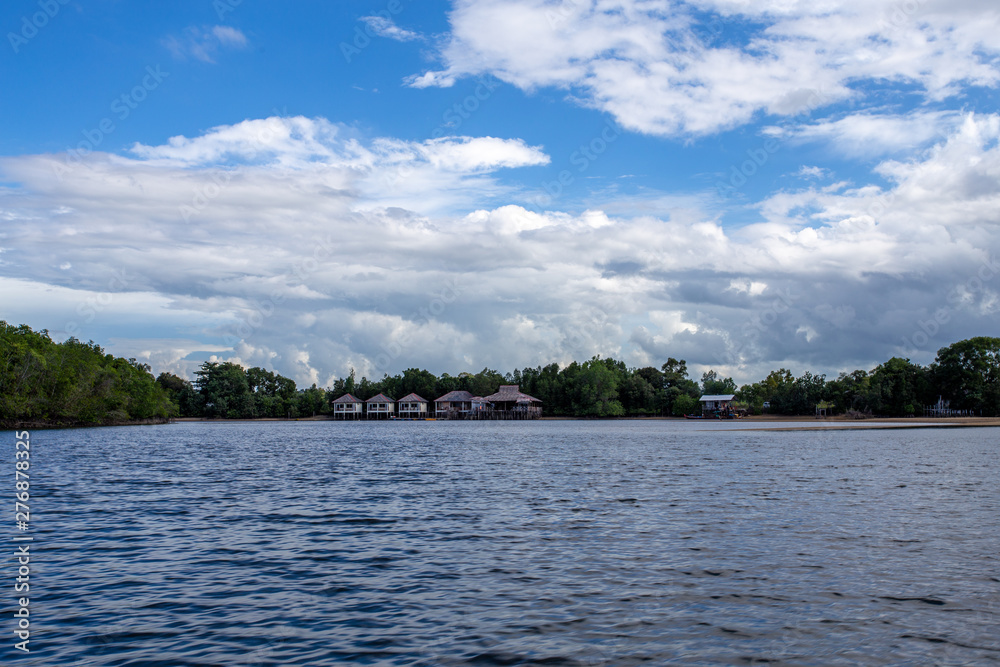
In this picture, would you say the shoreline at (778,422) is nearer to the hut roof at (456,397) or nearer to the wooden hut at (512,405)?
the wooden hut at (512,405)

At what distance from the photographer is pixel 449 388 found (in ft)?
618

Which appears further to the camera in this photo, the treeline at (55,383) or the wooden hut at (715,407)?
the wooden hut at (715,407)

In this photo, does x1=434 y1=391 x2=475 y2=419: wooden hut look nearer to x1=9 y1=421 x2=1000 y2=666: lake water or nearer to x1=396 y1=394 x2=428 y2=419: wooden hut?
x1=396 y1=394 x2=428 y2=419: wooden hut

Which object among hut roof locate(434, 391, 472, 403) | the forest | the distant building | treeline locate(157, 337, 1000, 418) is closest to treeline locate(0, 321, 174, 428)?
the forest

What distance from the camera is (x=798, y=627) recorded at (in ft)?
33.3

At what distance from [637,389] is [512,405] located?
31125mm

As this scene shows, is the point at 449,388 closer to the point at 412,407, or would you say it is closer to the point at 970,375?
the point at 412,407

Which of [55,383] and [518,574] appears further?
[55,383]

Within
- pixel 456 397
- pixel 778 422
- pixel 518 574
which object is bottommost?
pixel 778 422

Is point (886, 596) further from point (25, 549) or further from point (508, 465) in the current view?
point (508, 465)

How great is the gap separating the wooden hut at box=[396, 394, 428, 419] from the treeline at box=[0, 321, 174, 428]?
6748 centimetres

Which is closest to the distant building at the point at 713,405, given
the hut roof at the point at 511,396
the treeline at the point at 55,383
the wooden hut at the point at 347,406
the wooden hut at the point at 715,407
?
the wooden hut at the point at 715,407

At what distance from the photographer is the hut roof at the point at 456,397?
→ 6880 inches

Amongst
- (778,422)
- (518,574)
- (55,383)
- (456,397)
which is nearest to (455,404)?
(456,397)
